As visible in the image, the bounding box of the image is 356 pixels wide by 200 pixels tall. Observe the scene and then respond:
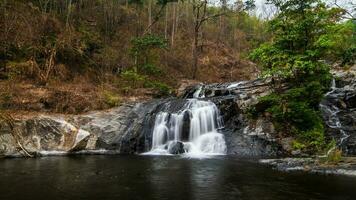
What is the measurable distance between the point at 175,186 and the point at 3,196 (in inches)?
165

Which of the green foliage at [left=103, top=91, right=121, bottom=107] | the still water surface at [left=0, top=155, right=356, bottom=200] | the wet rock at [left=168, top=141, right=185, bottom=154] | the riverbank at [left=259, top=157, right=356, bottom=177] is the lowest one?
the still water surface at [left=0, top=155, right=356, bottom=200]

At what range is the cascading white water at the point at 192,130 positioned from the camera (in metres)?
18.7

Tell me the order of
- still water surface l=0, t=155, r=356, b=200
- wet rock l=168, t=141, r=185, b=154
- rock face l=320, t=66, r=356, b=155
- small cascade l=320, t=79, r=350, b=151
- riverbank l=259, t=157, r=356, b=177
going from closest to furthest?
still water surface l=0, t=155, r=356, b=200 < riverbank l=259, t=157, r=356, b=177 < rock face l=320, t=66, r=356, b=155 < small cascade l=320, t=79, r=350, b=151 < wet rock l=168, t=141, r=185, b=154

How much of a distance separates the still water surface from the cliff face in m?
2.41

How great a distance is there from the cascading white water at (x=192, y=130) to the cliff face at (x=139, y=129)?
354 mm

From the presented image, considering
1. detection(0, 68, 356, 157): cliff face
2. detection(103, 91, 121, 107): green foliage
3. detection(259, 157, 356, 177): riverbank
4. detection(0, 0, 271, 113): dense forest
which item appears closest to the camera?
detection(259, 157, 356, 177): riverbank

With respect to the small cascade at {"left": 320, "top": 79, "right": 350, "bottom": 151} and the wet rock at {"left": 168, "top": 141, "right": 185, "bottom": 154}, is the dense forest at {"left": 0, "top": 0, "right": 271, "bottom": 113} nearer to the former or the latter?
the wet rock at {"left": 168, "top": 141, "right": 185, "bottom": 154}

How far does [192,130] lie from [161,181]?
853 centimetres

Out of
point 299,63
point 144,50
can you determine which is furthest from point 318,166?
point 144,50

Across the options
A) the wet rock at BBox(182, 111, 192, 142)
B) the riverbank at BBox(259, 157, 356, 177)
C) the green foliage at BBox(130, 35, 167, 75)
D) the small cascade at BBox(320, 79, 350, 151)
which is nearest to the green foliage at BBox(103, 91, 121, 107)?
the wet rock at BBox(182, 111, 192, 142)

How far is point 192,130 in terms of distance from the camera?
19.7 m

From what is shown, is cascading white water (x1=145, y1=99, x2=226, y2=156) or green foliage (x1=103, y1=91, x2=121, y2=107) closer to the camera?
cascading white water (x1=145, y1=99, x2=226, y2=156)

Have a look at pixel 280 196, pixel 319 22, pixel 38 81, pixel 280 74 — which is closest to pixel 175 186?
pixel 280 196

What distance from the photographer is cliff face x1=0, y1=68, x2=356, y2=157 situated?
17.3m
